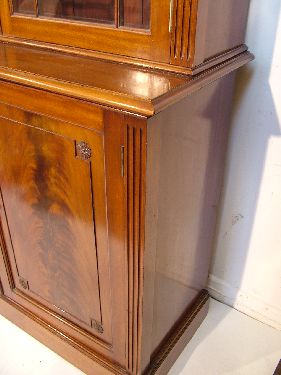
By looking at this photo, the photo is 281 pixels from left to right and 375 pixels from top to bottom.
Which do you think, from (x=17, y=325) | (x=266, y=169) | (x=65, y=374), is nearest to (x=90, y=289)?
(x=65, y=374)

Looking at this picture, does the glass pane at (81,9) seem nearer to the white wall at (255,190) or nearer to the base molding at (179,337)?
the white wall at (255,190)

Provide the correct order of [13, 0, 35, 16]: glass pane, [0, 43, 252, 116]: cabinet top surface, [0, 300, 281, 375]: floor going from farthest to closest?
1. [0, 300, 281, 375]: floor
2. [13, 0, 35, 16]: glass pane
3. [0, 43, 252, 116]: cabinet top surface

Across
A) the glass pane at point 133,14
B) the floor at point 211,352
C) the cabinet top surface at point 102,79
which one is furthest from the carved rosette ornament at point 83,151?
the floor at point 211,352

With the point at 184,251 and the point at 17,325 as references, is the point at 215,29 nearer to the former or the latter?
the point at 184,251

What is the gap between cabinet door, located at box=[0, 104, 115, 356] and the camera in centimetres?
80

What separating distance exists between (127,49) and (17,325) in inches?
36.8

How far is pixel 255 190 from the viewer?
1.13 m

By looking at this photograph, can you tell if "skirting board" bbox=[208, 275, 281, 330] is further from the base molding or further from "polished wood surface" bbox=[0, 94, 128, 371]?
"polished wood surface" bbox=[0, 94, 128, 371]

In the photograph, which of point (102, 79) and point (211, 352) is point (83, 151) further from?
point (211, 352)

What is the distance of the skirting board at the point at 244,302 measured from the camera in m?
1.27

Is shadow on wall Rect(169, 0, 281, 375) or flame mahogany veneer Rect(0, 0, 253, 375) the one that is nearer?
flame mahogany veneer Rect(0, 0, 253, 375)

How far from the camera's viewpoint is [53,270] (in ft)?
3.36

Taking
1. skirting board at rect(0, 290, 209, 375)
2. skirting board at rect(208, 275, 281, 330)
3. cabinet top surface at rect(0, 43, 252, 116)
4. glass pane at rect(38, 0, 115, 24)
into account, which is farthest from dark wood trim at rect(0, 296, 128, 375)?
glass pane at rect(38, 0, 115, 24)

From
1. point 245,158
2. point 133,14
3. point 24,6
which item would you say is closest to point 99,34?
point 133,14
